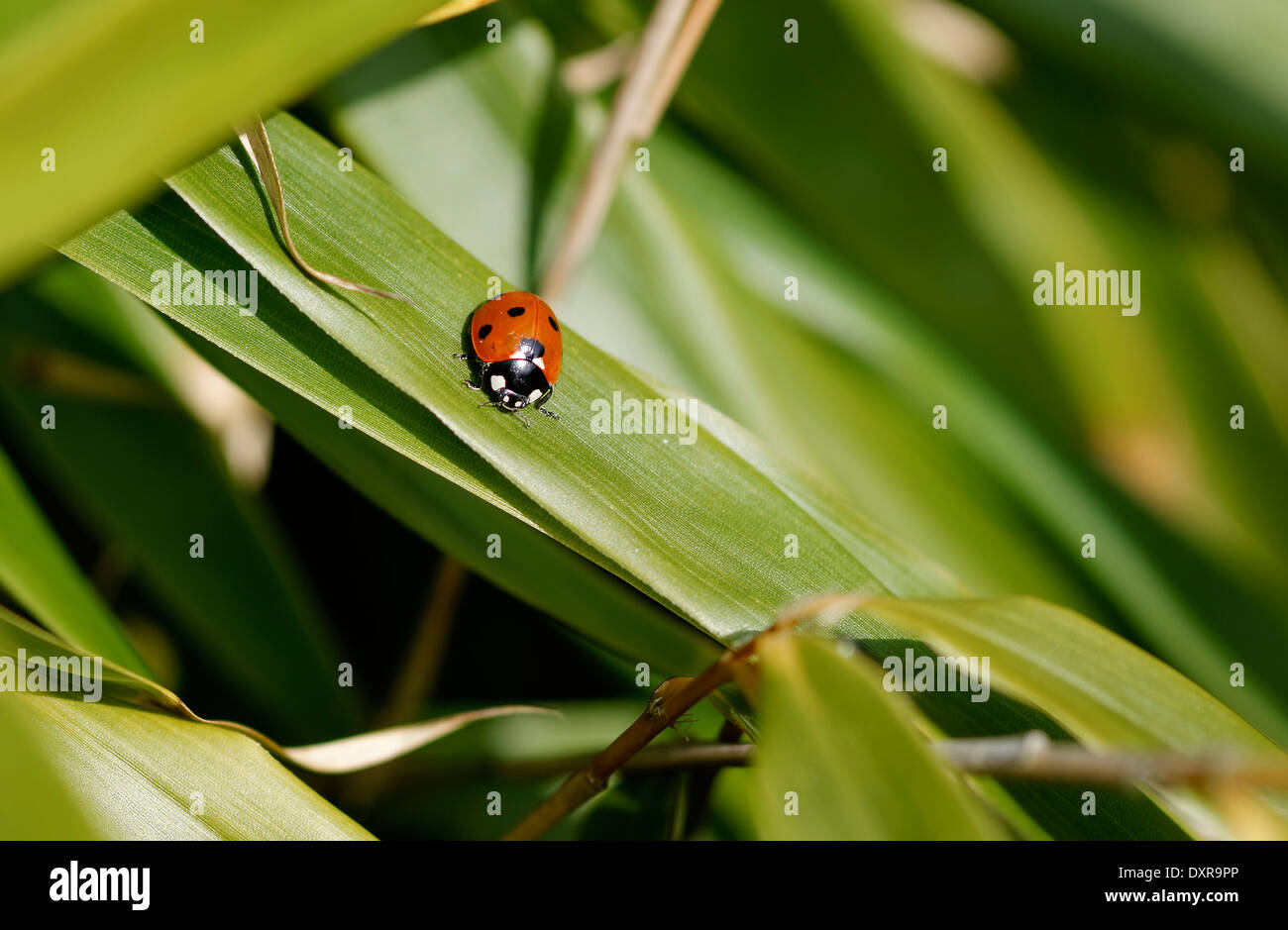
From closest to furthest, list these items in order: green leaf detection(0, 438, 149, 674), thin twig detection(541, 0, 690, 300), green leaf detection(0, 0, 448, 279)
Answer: green leaf detection(0, 0, 448, 279)
green leaf detection(0, 438, 149, 674)
thin twig detection(541, 0, 690, 300)

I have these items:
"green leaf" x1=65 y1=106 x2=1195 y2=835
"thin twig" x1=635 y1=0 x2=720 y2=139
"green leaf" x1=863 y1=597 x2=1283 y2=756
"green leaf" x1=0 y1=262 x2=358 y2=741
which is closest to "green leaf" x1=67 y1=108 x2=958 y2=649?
"green leaf" x1=65 y1=106 x2=1195 y2=835

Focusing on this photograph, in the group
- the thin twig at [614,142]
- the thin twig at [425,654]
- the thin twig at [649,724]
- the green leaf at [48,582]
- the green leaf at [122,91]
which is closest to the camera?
the green leaf at [122,91]

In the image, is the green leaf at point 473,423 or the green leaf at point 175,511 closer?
the green leaf at point 473,423

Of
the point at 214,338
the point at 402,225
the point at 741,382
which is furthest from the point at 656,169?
the point at 214,338

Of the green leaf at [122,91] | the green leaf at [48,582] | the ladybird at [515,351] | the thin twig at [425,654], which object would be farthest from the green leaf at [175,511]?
the green leaf at [122,91]

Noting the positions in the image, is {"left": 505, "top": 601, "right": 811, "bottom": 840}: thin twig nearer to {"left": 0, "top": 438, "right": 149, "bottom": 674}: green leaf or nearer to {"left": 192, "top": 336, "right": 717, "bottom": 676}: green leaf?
{"left": 192, "top": 336, "right": 717, "bottom": 676}: green leaf

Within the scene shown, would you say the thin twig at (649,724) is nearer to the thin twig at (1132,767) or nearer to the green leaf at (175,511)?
the thin twig at (1132,767)

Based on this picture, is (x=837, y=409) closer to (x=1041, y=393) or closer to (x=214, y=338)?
(x=1041, y=393)
